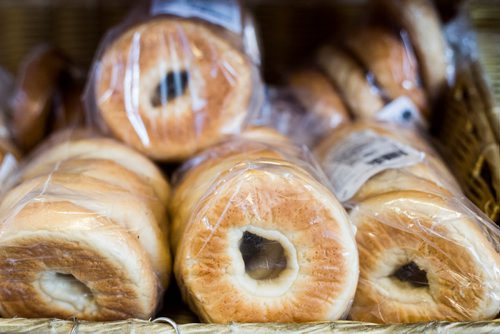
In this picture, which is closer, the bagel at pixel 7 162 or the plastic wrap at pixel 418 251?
the plastic wrap at pixel 418 251

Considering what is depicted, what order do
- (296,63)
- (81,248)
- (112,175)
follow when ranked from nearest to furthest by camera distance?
(81,248) < (112,175) < (296,63)

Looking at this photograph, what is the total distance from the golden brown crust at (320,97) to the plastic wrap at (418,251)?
350 mm

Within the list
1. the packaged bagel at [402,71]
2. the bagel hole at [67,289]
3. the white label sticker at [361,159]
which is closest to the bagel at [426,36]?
the packaged bagel at [402,71]

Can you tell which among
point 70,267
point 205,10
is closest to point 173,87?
point 205,10

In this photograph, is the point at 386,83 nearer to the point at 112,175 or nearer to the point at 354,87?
the point at 354,87

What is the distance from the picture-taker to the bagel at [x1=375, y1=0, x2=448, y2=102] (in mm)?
1229

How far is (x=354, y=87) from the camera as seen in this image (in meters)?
1.26

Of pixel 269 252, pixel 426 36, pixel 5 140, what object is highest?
pixel 426 36

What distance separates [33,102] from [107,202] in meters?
0.52

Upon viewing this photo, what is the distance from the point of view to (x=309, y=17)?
5.54ft

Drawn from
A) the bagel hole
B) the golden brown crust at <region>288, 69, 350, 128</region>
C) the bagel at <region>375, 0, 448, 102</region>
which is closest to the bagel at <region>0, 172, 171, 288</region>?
the bagel hole

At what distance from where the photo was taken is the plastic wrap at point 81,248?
764mm

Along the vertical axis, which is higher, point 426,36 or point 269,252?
point 426,36

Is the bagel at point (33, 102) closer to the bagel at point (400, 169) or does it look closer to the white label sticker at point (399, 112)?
the bagel at point (400, 169)
